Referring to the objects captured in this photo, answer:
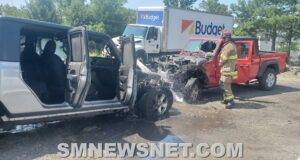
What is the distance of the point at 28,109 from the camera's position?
389 cm

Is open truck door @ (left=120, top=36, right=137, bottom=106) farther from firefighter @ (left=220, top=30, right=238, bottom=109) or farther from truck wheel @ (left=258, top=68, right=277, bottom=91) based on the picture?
truck wheel @ (left=258, top=68, right=277, bottom=91)

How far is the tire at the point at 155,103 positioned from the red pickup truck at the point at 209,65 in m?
1.51

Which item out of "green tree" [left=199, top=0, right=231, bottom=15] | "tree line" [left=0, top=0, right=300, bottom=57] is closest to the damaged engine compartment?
"tree line" [left=0, top=0, right=300, bottom=57]

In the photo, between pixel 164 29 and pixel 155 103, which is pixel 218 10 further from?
pixel 155 103

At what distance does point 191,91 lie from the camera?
7.38 meters

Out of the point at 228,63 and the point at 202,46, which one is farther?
the point at 202,46

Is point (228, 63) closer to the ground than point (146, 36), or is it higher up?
closer to the ground

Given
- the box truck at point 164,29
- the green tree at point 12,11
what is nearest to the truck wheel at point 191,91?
the box truck at point 164,29

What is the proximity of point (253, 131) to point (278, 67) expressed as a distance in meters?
4.94

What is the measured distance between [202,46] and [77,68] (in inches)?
198

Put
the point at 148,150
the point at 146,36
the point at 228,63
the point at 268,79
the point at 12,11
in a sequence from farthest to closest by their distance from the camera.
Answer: the point at 12,11, the point at 146,36, the point at 268,79, the point at 228,63, the point at 148,150

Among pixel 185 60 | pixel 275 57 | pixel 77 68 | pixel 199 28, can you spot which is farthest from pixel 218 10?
pixel 77 68

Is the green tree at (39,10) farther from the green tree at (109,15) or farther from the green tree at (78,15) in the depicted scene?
the green tree at (109,15)

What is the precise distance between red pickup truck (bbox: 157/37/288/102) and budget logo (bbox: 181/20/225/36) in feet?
23.6
